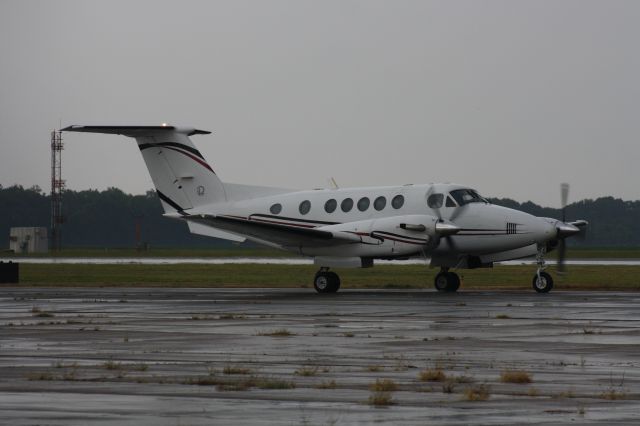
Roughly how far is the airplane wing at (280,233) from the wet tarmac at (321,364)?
8.77m

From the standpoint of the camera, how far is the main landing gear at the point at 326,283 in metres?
41.0

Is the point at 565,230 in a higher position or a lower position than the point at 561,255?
higher

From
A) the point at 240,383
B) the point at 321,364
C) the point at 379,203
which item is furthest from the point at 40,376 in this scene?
the point at 379,203

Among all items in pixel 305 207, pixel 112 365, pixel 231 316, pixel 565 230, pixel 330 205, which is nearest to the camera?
pixel 112 365

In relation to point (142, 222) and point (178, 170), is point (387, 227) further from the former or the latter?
point (142, 222)

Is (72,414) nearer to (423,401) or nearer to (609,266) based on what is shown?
(423,401)

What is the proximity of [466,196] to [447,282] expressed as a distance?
3.06 m

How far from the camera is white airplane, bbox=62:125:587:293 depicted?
39.7 meters

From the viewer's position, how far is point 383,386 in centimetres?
1396

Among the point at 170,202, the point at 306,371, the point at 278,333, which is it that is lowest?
the point at 306,371

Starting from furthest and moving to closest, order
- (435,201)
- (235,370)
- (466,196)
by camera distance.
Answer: (466,196) → (435,201) → (235,370)

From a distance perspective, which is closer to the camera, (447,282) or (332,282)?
(332,282)

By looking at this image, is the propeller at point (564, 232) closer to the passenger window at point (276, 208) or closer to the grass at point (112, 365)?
the passenger window at point (276, 208)

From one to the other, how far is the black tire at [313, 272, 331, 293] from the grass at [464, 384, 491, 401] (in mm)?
26718
